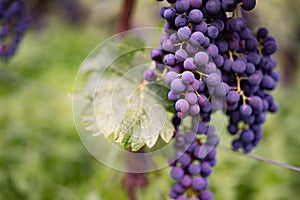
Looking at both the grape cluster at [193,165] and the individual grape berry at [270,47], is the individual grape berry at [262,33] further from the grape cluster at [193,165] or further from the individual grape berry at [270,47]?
the grape cluster at [193,165]

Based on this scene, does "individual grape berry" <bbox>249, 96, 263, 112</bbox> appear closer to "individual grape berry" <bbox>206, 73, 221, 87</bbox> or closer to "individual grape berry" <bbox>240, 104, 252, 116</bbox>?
"individual grape berry" <bbox>240, 104, 252, 116</bbox>

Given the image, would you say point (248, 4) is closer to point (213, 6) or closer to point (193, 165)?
point (213, 6)

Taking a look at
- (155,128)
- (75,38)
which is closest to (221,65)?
(155,128)

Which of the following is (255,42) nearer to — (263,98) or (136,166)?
(263,98)

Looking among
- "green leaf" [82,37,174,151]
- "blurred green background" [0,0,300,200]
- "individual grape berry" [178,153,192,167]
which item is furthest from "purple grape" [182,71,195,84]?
"blurred green background" [0,0,300,200]

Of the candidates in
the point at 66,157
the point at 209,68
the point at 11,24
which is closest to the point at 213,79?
the point at 209,68

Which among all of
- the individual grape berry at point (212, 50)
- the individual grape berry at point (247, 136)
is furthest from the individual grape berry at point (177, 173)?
the individual grape berry at point (212, 50)
